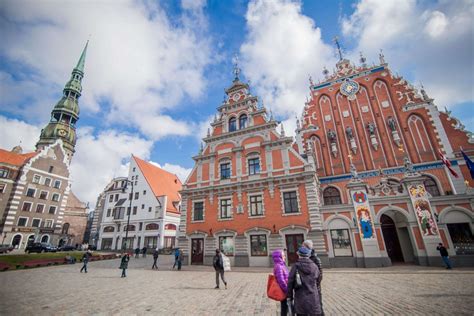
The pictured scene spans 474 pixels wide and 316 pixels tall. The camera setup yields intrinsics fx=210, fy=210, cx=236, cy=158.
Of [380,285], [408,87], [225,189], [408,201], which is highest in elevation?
[408,87]

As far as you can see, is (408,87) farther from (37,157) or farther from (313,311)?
(37,157)

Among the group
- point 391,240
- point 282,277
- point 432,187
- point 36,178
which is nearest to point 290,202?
point 391,240

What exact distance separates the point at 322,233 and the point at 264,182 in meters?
6.29

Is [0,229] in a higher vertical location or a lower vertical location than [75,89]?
lower

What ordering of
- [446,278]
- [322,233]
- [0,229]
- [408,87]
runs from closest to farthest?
[446,278] → [322,233] → [408,87] → [0,229]

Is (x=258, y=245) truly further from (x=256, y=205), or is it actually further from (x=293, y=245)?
(x=256, y=205)

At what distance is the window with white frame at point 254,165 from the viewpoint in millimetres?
20656

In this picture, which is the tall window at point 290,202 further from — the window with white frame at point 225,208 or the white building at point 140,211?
the white building at point 140,211

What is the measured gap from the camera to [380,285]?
9453 millimetres

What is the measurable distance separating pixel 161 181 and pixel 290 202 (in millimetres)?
31172

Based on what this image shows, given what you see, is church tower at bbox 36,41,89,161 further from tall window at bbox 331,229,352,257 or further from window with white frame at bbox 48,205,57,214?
tall window at bbox 331,229,352,257

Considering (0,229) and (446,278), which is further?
(0,229)

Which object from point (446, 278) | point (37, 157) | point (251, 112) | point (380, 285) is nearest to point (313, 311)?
point (380, 285)

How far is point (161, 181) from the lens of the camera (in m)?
42.3
